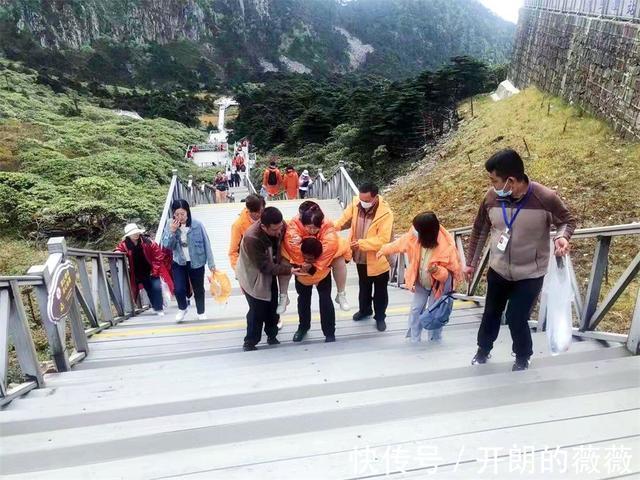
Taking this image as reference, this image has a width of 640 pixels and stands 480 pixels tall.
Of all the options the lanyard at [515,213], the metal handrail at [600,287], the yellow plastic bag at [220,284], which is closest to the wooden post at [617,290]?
the metal handrail at [600,287]

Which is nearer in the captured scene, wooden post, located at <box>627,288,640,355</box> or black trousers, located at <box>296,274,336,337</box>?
wooden post, located at <box>627,288,640,355</box>

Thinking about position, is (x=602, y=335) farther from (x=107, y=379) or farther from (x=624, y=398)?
(x=107, y=379)

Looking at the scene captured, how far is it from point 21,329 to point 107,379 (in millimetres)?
574

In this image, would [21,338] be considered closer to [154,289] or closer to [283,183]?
[154,289]

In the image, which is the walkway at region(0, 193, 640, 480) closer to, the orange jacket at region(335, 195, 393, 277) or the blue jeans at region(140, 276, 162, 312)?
the orange jacket at region(335, 195, 393, 277)

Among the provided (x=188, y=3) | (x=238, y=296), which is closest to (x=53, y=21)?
(x=188, y=3)

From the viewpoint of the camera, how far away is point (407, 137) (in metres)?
20.5

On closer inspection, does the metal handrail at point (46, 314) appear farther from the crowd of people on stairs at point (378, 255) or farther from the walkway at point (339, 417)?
the crowd of people on stairs at point (378, 255)

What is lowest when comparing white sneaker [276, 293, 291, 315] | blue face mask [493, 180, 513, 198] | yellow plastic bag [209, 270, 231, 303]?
yellow plastic bag [209, 270, 231, 303]

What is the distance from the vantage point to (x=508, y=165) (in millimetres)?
2373

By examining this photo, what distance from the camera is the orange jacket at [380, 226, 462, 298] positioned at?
3221 millimetres

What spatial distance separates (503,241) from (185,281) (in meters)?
3.17

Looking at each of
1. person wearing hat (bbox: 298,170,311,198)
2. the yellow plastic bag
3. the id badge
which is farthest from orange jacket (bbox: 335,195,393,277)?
person wearing hat (bbox: 298,170,311,198)

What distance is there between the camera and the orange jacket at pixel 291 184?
12.4 m
